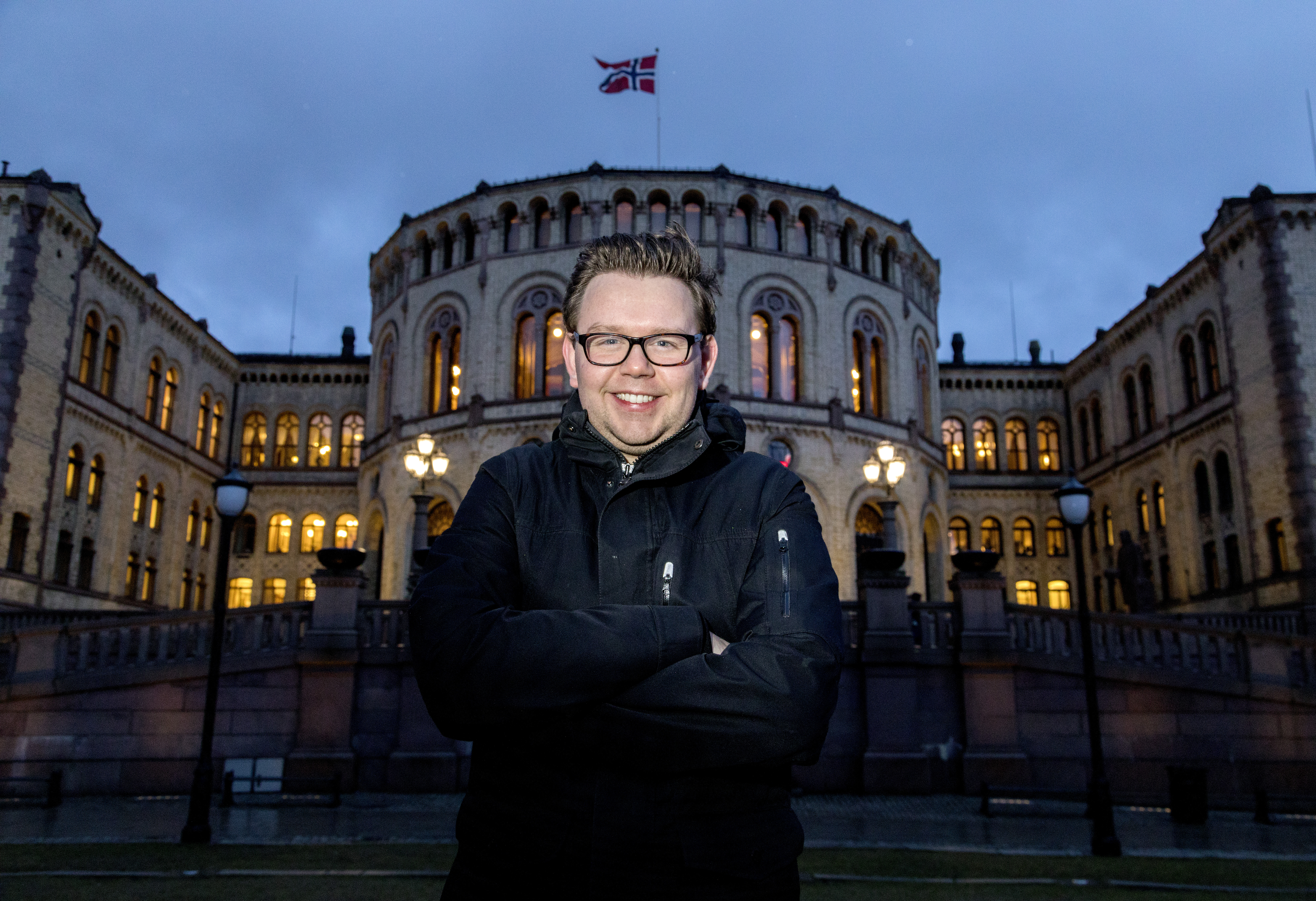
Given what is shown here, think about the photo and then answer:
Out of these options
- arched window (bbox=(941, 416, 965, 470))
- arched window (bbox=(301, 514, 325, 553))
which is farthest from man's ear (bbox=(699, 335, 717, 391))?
arched window (bbox=(941, 416, 965, 470))

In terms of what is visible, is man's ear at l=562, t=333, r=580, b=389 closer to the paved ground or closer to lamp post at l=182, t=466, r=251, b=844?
the paved ground

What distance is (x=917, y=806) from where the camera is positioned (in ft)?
46.8

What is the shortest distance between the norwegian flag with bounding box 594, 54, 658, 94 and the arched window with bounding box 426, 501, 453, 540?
15.9 metres

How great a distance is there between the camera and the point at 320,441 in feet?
151

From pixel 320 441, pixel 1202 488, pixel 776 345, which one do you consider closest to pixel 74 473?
pixel 320 441

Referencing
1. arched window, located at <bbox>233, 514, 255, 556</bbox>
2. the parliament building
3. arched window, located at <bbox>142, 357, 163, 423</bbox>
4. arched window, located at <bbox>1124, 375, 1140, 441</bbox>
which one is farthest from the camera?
arched window, located at <bbox>233, 514, 255, 556</bbox>

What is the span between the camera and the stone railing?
53.3ft

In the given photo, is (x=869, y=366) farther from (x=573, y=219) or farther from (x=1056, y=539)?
(x=1056, y=539)

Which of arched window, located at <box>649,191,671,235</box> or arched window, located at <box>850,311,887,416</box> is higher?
arched window, located at <box>649,191,671,235</box>

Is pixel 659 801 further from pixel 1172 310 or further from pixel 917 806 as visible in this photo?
pixel 1172 310

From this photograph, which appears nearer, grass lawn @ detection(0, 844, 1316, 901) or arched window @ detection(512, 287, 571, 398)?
grass lawn @ detection(0, 844, 1316, 901)

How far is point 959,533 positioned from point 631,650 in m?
47.8

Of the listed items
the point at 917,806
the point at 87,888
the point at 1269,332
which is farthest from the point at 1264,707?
the point at 1269,332

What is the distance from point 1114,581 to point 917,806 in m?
31.4
